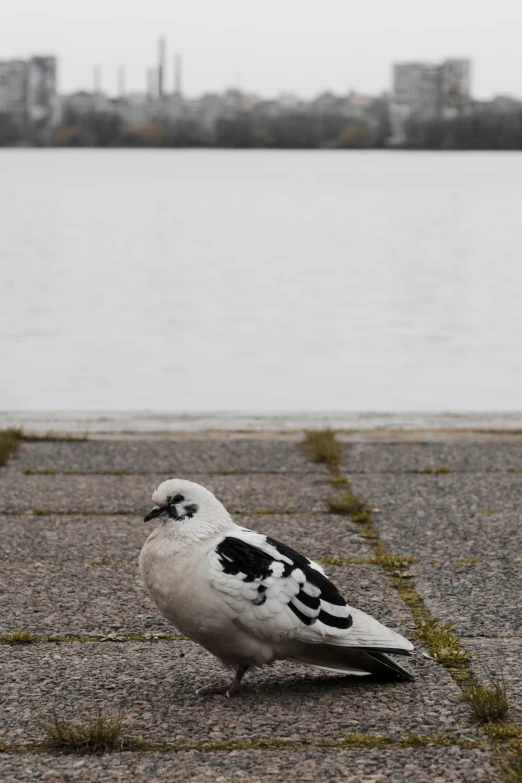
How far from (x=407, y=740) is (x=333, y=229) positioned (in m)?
50.1

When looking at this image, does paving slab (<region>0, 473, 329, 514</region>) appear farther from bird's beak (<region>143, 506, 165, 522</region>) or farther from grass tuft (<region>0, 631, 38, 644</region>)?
bird's beak (<region>143, 506, 165, 522</region>)

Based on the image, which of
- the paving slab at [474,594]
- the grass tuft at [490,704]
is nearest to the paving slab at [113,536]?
the paving slab at [474,594]

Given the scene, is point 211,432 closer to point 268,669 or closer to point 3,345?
point 268,669

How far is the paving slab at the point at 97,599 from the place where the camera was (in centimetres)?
465

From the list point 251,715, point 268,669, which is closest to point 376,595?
point 268,669

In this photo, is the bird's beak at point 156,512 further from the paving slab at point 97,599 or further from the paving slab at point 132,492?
the paving slab at point 132,492

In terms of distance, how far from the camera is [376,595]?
197 inches

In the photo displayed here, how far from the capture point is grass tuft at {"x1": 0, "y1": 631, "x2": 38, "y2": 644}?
445 centimetres

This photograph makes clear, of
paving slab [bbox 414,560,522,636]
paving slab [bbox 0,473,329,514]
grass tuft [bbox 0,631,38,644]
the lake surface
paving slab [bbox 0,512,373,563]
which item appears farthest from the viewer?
the lake surface

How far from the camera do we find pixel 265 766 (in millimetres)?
3398

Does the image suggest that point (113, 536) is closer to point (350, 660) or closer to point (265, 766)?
point (350, 660)

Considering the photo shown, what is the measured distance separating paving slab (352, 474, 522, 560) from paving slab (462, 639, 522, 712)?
1237 millimetres

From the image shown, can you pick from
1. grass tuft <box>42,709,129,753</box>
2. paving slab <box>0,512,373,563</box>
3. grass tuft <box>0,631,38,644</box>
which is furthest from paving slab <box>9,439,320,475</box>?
grass tuft <box>42,709,129,753</box>

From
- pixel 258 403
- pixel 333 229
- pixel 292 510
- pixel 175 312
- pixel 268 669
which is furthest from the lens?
pixel 333 229
